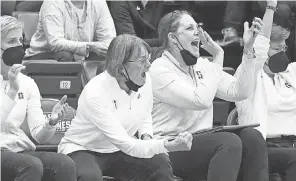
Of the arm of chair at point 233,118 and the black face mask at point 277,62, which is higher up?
the black face mask at point 277,62

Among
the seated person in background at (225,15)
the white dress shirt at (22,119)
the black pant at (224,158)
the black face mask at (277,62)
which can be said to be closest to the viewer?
the white dress shirt at (22,119)

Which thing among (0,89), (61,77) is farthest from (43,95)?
(0,89)

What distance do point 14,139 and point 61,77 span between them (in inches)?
50.2

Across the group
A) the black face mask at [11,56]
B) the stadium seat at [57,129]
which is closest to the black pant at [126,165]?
the stadium seat at [57,129]

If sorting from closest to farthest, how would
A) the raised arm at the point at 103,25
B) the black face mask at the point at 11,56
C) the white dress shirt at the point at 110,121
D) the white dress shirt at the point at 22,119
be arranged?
the white dress shirt at the point at 110,121 < the white dress shirt at the point at 22,119 < the black face mask at the point at 11,56 < the raised arm at the point at 103,25

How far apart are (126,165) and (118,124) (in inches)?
9.0

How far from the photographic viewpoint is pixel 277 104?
186 inches

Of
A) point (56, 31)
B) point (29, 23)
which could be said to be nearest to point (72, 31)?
point (56, 31)

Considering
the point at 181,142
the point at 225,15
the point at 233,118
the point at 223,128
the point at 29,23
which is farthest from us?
the point at 225,15

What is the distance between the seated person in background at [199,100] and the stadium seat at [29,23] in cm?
154

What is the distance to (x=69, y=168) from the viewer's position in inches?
149

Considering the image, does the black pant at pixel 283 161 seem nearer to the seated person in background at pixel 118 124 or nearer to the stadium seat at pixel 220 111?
the seated person in background at pixel 118 124

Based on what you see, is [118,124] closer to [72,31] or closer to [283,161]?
[283,161]

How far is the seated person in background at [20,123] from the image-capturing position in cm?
375
